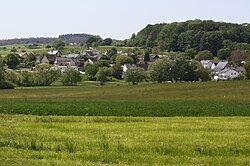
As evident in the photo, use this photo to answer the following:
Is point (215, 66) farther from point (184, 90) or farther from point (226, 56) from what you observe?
point (184, 90)

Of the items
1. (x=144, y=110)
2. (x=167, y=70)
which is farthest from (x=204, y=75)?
(x=144, y=110)

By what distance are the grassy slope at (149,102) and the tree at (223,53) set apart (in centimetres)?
12074

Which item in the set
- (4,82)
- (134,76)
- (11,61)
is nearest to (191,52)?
(11,61)

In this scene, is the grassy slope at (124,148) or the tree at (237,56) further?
the tree at (237,56)

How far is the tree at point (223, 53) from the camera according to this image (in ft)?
631

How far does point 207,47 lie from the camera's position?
19850 cm

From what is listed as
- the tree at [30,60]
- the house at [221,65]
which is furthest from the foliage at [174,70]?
the tree at [30,60]

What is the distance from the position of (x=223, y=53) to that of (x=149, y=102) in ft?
480

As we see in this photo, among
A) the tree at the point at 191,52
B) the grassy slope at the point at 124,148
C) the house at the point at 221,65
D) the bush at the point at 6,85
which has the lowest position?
→ the house at the point at 221,65

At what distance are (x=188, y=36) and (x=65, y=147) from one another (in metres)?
184

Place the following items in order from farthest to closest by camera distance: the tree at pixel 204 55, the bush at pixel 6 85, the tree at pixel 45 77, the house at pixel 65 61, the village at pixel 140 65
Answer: the tree at pixel 204 55 → the house at pixel 65 61 → the village at pixel 140 65 → the tree at pixel 45 77 → the bush at pixel 6 85

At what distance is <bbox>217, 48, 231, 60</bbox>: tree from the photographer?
7574 inches

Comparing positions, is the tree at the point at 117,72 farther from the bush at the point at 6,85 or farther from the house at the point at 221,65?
the bush at the point at 6,85

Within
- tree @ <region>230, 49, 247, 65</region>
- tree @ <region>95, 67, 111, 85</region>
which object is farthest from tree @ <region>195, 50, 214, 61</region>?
tree @ <region>95, 67, 111, 85</region>
